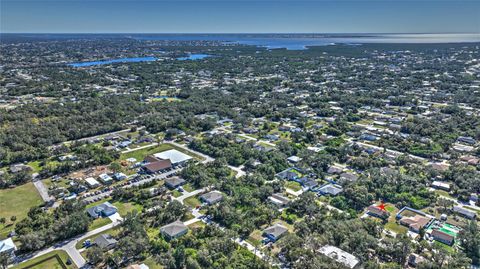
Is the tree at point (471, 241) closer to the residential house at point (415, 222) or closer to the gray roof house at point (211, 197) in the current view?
the residential house at point (415, 222)

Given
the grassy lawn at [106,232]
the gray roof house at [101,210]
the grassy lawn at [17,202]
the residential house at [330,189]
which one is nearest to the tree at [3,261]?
the grassy lawn at [106,232]

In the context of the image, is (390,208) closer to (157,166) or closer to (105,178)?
(157,166)

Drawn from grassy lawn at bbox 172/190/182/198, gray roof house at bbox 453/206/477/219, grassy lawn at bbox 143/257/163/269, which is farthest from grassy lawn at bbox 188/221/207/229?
gray roof house at bbox 453/206/477/219

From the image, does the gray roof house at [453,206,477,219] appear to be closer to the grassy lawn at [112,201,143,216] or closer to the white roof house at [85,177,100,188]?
the grassy lawn at [112,201,143,216]

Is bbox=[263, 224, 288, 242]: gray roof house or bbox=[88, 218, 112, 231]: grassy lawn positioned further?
bbox=[88, 218, 112, 231]: grassy lawn

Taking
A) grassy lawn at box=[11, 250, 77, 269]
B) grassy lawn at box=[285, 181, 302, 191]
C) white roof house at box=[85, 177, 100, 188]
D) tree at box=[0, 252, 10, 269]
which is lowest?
grassy lawn at box=[285, 181, 302, 191]

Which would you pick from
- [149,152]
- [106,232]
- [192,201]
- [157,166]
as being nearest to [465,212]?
[192,201]

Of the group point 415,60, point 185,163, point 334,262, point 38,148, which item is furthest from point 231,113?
point 415,60
